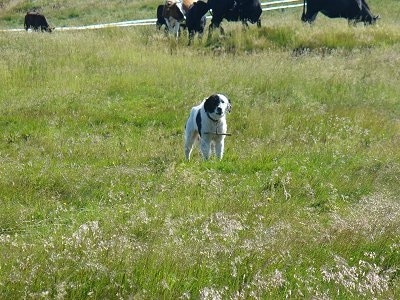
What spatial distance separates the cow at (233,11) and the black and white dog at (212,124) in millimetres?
13335

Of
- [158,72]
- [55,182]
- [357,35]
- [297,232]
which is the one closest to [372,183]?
[297,232]

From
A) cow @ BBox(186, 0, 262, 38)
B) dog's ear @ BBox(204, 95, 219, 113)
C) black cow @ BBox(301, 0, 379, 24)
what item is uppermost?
dog's ear @ BBox(204, 95, 219, 113)

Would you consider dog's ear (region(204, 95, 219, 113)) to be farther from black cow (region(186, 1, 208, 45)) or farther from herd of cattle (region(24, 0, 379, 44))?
black cow (region(186, 1, 208, 45))

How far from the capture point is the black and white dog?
847 centimetres

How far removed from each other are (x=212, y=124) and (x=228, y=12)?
14491mm

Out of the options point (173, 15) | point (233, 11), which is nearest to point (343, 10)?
point (233, 11)

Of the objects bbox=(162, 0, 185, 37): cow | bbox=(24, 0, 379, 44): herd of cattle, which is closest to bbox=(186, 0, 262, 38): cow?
bbox=(24, 0, 379, 44): herd of cattle

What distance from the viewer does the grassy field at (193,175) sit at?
3.88 m

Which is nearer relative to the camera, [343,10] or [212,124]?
[212,124]

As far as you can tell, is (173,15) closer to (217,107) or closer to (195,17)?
(195,17)

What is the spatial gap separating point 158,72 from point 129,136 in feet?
14.1

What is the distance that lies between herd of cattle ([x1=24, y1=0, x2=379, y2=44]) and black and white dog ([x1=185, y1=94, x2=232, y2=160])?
10904mm

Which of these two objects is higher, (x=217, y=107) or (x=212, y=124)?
(x=217, y=107)

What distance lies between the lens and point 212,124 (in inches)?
340
